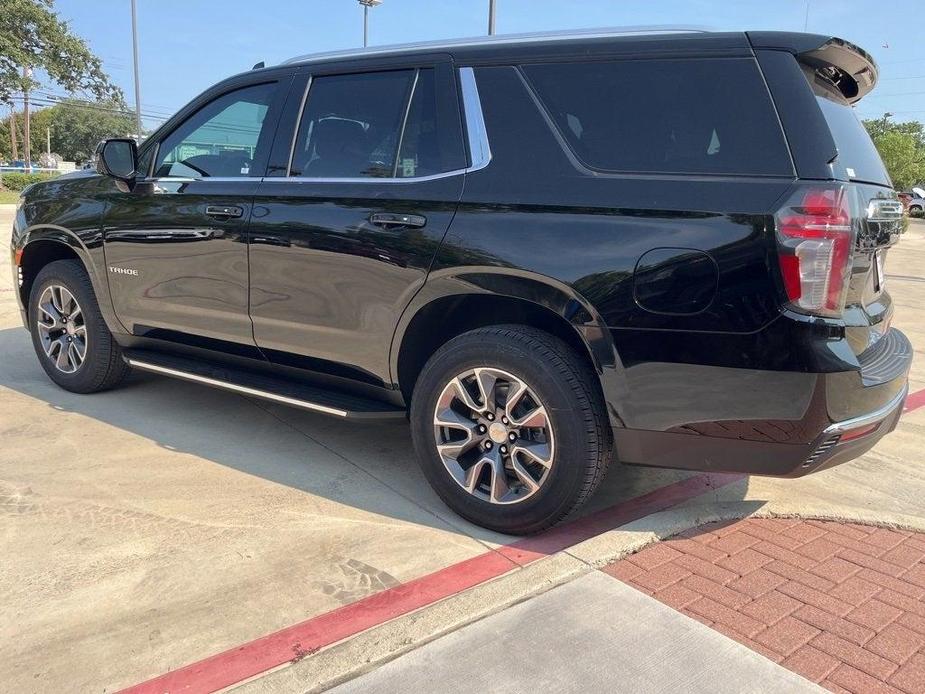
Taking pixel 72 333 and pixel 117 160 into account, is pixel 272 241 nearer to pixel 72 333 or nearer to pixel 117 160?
pixel 117 160

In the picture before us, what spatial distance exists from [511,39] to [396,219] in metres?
0.89

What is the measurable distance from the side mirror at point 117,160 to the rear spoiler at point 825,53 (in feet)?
10.9

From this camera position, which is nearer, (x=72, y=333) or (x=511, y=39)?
(x=511, y=39)

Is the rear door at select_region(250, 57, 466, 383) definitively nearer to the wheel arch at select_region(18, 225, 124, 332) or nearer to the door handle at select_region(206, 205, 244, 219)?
the door handle at select_region(206, 205, 244, 219)

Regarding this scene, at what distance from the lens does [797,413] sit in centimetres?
261

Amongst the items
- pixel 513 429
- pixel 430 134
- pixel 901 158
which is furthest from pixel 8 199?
pixel 901 158

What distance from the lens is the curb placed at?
90.2 inches

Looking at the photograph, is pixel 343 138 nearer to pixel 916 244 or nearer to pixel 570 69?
pixel 570 69

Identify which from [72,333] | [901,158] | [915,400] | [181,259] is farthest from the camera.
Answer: [901,158]

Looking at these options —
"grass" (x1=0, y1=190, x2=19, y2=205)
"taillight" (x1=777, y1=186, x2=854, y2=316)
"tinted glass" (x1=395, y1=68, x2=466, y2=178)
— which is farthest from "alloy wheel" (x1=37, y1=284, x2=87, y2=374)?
"grass" (x1=0, y1=190, x2=19, y2=205)

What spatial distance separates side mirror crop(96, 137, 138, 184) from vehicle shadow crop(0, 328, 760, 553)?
1.39 meters

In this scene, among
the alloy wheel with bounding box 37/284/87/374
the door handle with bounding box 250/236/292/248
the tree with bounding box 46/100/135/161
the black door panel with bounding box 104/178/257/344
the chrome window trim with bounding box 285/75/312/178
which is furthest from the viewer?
the tree with bounding box 46/100/135/161

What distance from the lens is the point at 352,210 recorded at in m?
3.45

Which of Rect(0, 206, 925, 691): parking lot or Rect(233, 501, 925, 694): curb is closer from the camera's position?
Rect(233, 501, 925, 694): curb
